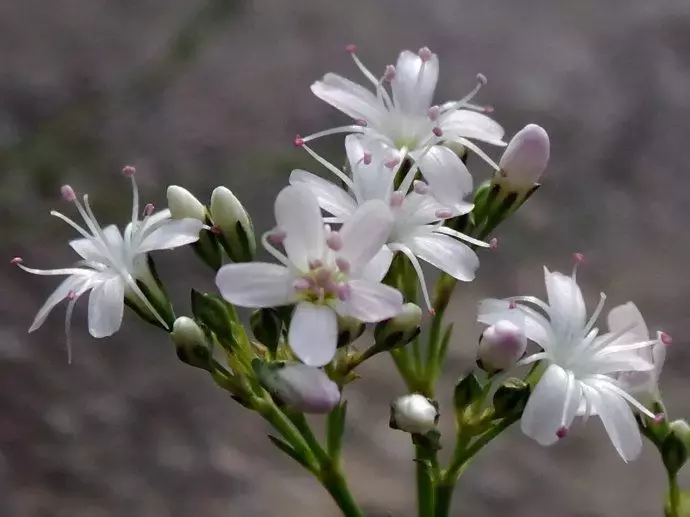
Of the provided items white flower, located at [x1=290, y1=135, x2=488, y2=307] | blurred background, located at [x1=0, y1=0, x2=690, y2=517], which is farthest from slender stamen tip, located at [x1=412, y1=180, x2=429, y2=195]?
blurred background, located at [x1=0, y1=0, x2=690, y2=517]

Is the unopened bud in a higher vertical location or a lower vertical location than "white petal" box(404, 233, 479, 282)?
lower

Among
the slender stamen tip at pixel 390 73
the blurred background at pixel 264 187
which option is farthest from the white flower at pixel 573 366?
the blurred background at pixel 264 187

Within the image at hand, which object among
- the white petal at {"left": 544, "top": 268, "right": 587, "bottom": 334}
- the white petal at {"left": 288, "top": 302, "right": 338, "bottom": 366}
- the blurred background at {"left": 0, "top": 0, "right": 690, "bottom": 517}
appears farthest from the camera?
the blurred background at {"left": 0, "top": 0, "right": 690, "bottom": 517}

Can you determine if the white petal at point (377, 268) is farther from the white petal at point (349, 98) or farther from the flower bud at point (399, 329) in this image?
the white petal at point (349, 98)

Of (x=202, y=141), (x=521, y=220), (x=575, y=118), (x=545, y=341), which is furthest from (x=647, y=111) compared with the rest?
(x=545, y=341)

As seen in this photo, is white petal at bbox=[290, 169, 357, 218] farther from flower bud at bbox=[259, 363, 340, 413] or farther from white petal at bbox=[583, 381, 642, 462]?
white petal at bbox=[583, 381, 642, 462]

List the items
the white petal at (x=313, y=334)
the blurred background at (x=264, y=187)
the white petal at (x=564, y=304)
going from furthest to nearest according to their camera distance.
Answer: the blurred background at (x=264, y=187), the white petal at (x=564, y=304), the white petal at (x=313, y=334)

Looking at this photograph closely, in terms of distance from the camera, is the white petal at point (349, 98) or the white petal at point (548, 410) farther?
the white petal at point (349, 98)
